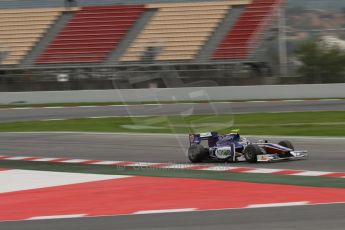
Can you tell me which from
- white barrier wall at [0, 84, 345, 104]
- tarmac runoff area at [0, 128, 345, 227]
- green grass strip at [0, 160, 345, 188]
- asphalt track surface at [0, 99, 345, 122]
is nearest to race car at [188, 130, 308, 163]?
tarmac runoff area at [0, 128, 345, 227]

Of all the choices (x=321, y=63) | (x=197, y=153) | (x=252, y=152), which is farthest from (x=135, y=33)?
(x=252, y=152)

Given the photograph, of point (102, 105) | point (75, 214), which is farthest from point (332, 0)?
point (75, 214)

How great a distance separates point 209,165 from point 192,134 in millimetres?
552

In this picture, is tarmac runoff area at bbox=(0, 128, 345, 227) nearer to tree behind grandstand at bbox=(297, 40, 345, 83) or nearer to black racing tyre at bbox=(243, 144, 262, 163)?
black racing tyre at bbox=(243, 144, 262, 163)

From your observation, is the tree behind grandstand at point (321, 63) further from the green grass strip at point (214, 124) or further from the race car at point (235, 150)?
the race car at point (235, 150)

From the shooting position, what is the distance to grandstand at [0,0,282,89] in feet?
107

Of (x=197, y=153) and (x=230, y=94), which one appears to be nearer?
(x=197, y=153)

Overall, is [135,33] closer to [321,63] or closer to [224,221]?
[321,63]

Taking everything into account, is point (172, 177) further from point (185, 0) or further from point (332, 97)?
point (185, 0)

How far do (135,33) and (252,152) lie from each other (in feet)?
80.2

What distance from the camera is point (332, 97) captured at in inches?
1107

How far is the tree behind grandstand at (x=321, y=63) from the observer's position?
28922 millimetres

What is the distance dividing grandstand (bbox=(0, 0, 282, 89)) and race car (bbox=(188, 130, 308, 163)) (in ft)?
65.2

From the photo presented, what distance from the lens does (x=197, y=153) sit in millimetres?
11273
